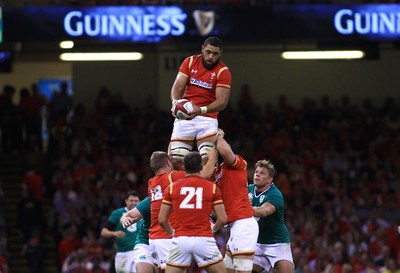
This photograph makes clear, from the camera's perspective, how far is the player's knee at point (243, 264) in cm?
1451

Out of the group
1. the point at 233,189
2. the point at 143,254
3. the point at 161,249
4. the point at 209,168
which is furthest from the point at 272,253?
the point at 209,168

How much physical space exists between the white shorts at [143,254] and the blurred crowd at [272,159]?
7.47 meters

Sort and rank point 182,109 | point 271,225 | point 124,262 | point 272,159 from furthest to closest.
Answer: point 272,159 → point 124,262 → point 271,225 → point 182,109

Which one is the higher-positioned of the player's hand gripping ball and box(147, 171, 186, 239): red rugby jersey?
the player's hand gripping ball

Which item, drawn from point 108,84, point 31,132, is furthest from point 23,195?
point 108,84

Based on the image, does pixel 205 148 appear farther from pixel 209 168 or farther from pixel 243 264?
pixel 243 264

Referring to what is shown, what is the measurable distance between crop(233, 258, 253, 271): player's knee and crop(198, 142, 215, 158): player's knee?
1430 millimetres

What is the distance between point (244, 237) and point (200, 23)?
36.2 feet

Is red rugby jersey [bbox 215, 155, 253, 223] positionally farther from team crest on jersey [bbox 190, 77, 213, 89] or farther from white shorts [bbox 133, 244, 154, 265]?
white shorts [bbox 133, 244, 154, 265]

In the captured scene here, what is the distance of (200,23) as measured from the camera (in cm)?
2498

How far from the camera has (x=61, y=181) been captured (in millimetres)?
28344

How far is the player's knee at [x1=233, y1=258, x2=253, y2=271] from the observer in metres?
14.5

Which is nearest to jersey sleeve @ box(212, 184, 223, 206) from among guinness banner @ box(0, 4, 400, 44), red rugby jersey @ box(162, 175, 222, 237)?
red rugby jersey @ box(162, 175, 222, 237)

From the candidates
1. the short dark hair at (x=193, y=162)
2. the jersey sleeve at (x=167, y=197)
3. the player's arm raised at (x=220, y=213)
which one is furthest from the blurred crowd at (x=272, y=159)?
the short dark hair at (x=193, y=162)
